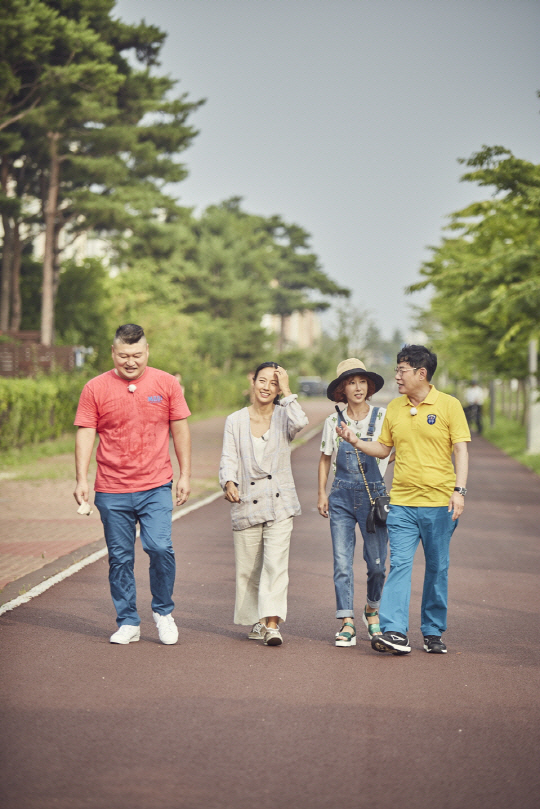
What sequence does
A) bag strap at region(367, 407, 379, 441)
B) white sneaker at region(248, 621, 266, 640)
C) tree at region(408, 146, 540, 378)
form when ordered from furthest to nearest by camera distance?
tree at region(408, 146, 540, 378), white sneaker at region(248, 621, 266, 640), bag strap at region(367, 407, 379, 441)

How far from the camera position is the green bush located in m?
20.6

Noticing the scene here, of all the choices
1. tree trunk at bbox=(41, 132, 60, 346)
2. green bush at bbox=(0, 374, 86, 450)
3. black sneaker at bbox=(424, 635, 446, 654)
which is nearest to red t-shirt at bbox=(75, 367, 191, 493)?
black sneaker at bbox=(424, 635, 446, 654)

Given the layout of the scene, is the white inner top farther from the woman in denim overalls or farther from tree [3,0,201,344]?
tree [3,0,201,344]

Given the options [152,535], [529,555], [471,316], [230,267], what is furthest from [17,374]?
[230,267]

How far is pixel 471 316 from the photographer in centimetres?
2303

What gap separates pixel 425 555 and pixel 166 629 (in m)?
1.62

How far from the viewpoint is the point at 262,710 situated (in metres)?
5.11

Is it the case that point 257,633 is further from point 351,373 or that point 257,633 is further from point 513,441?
point 513,441

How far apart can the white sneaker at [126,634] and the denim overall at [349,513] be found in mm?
1241

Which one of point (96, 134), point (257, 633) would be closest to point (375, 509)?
point (257, 633)

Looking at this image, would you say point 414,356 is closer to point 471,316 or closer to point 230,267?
point 471,316

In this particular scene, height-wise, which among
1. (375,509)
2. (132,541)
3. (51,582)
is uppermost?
(375,509)

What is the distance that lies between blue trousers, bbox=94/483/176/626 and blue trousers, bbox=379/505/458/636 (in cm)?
134

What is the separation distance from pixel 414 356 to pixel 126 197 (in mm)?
29173
